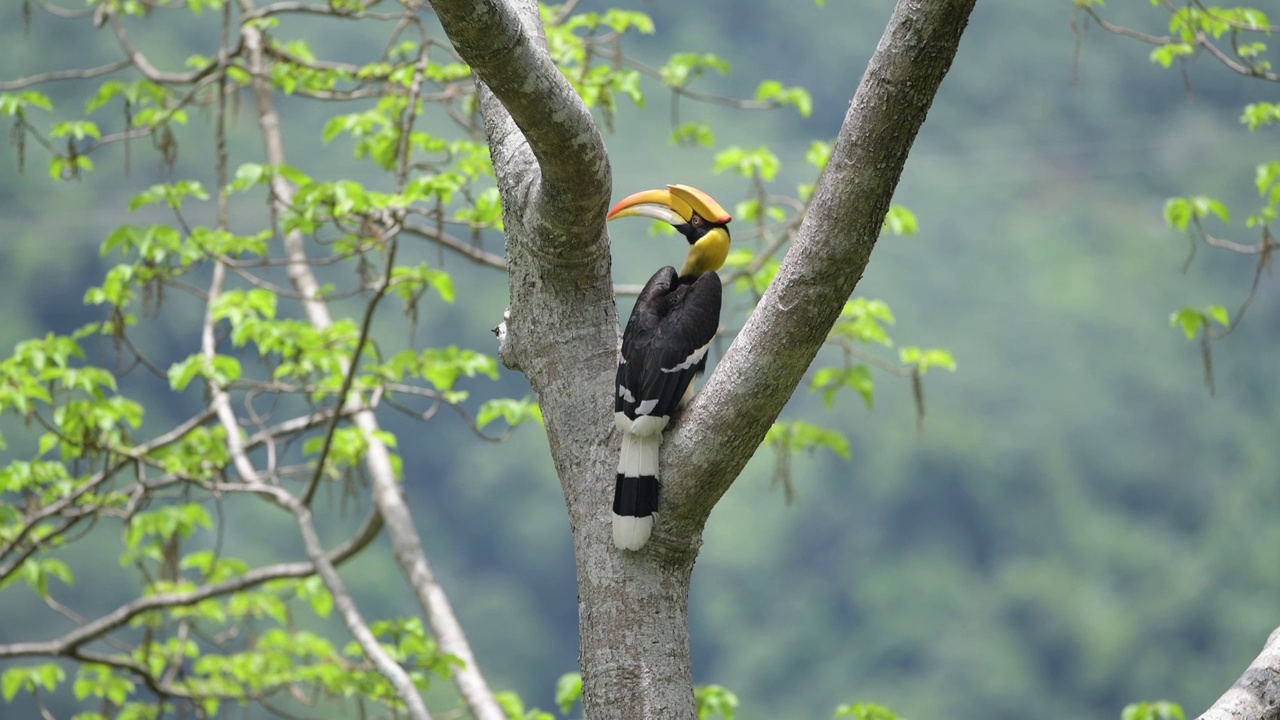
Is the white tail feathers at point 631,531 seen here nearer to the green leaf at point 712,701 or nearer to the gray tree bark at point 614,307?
the gray tree bark at point 614,307

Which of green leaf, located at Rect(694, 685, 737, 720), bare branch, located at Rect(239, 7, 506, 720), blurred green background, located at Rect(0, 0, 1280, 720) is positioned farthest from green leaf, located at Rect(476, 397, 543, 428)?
blurred green background, located at Rect(0, 0, 1280, 720)

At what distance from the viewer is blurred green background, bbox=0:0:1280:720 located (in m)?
5.66

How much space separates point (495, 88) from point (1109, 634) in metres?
5.22

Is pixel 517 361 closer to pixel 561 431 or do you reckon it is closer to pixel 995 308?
pixel 561 431

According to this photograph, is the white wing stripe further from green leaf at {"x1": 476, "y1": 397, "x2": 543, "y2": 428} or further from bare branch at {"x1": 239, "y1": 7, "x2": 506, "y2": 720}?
bare branch at {"x1": 239, "y1": 7, "x2": 506, "y2": 720}

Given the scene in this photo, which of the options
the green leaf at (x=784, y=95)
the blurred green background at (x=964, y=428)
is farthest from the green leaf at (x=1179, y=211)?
the blurred green background at (x=964, y=428)

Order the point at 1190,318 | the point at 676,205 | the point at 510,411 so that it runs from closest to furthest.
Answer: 1. the point at 676,205
2. the point at 510,411
3. the point at 1190,318

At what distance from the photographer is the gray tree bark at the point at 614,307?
1.26m

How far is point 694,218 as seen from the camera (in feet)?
6.94

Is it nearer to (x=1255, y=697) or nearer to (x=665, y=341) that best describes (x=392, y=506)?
(x=665, y=341)

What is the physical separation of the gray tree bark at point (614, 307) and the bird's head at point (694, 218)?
0.43m

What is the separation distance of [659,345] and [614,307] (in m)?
0.14

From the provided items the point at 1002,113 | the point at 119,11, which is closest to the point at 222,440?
the point at 119,11

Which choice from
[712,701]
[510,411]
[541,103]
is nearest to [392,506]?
[510,411]
